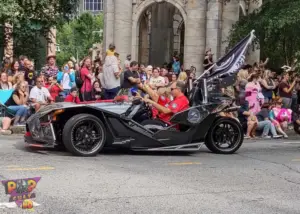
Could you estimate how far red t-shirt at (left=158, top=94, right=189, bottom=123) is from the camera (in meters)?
11.7

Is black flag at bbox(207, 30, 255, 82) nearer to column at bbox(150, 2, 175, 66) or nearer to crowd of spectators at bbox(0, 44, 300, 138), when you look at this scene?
crowd of spectators at bbox(0, 44, 300, 138)

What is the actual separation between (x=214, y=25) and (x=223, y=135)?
1384 centimetres

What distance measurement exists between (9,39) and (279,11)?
30.3ft

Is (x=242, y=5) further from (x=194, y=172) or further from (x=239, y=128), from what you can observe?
(x=194, y=172)

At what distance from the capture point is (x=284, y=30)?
18719mm

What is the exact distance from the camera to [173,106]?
1175 centimetres

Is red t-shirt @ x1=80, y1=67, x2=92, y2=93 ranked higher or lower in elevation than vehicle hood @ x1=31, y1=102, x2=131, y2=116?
higher

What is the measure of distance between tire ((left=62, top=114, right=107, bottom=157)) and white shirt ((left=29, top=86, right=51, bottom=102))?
459cm

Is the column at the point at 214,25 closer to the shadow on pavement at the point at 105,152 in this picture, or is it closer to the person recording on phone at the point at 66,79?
the person recording on phone at the point at 66,79

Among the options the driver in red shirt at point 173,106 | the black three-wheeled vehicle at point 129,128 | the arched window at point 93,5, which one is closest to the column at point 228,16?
the black three-wheeled vehicle at point 129,128

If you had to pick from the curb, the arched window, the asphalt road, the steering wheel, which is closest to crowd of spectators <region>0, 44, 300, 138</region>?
the curb

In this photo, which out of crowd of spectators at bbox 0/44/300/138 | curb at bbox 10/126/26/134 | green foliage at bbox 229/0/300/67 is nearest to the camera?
curb at bbox 10/126/26/134

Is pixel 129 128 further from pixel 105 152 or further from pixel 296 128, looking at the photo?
pixel 296 128

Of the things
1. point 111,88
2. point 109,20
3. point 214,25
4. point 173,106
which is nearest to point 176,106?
point 173,106
